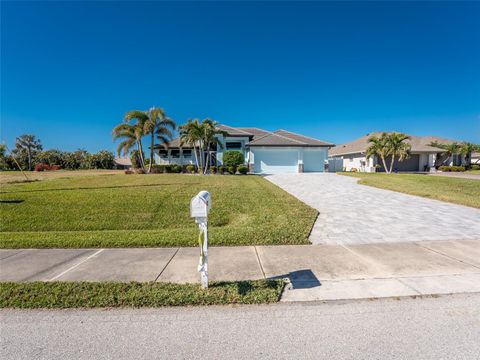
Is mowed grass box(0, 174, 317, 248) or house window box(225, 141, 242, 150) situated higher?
house window box(225, 141, 242, 150)

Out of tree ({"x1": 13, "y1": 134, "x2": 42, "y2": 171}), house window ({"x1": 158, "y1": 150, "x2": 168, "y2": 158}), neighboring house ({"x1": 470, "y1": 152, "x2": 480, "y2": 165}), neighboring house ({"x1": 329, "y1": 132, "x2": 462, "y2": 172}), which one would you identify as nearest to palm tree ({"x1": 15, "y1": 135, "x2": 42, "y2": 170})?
tree ({"x1": 13, "y1": 134, "x2": 42, "y2": 171})

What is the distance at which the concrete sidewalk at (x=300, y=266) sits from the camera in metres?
3.31

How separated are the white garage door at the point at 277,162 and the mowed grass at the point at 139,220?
16675mm

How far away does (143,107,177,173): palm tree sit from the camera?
25047 millimetres

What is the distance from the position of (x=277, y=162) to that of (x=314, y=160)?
4.50m

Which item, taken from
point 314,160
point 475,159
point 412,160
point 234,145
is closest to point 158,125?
point 234,145

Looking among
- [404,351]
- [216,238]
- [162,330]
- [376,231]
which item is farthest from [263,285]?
[376,231]

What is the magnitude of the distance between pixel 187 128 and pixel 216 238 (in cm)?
1926

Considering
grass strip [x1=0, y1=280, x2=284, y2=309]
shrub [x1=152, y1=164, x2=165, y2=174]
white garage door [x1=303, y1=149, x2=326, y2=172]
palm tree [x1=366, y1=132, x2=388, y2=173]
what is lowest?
grass strip [x1=0, y1=280, x2=284, y2=309]

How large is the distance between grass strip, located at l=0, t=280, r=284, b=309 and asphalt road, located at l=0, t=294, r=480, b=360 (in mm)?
116

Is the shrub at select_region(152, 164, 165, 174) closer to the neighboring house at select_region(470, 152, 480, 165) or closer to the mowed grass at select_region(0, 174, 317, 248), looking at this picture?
the mowed grass at select_region(0, 174, 317, 248)

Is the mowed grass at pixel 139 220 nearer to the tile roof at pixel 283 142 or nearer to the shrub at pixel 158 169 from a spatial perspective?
the tile roof at pixel 283 142

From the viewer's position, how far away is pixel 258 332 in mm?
2439

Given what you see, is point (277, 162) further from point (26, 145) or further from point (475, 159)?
point (26, 145)
